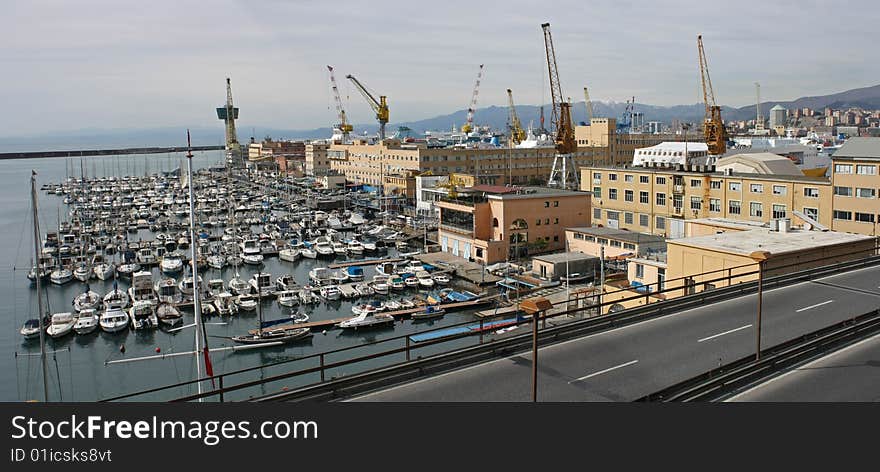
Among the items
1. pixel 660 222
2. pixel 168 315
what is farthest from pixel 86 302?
pixel 660 222

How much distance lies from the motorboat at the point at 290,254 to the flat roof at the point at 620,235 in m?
8.78

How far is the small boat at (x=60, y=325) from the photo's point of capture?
44.1ft

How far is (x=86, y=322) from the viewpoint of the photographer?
1370 cm

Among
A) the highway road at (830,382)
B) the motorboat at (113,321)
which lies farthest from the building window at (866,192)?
the motorboat at (113,321)

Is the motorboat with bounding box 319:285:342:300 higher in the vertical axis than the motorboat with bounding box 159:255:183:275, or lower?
lower

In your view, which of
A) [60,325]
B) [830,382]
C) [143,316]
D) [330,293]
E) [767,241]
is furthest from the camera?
[330,293]

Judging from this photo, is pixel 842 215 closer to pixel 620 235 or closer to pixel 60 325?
pixel 620 235

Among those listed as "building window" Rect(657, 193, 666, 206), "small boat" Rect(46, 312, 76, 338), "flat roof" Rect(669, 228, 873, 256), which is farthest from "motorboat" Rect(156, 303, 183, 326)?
"building window" Rect(657, 193, 666, 206)

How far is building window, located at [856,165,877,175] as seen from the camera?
46.3ft

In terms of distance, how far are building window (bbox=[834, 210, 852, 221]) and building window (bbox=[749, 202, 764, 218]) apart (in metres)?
1.77

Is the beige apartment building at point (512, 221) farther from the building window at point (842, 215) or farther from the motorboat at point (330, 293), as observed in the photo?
the building window at point (842, 215)

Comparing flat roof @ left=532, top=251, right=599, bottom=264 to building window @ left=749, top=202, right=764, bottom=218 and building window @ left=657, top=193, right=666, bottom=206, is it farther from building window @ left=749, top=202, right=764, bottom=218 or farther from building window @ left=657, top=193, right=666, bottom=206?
building window @ left=749, top=202, right=764, bottom=218

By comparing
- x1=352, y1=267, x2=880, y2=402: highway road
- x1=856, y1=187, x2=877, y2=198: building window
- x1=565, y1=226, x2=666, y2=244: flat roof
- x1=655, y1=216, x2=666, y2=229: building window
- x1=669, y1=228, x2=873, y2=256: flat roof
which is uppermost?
x1=856, y1=187, x2=877, y2=198: building window

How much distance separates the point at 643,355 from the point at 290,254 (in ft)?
60.0
